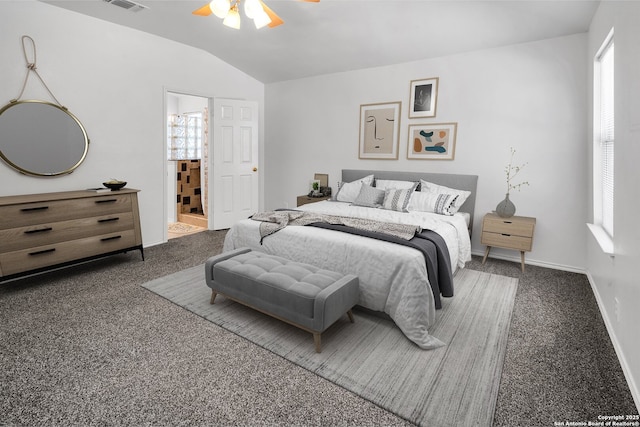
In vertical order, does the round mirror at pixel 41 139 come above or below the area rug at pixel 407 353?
above

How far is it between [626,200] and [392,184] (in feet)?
8.84

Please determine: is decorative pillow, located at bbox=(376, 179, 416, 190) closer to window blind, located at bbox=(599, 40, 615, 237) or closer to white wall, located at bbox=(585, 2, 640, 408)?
window blind, located at bbox=(599, 40, 615, 237)

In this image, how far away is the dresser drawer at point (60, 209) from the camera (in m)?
2.95

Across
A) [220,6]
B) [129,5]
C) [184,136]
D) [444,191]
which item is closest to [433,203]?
[444,191]

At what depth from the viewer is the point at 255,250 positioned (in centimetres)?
319

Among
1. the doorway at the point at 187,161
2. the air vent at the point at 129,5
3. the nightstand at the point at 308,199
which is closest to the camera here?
the air vent at the point at 129,5

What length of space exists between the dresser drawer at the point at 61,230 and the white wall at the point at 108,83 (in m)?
0.64

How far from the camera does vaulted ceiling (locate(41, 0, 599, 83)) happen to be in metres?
3.31

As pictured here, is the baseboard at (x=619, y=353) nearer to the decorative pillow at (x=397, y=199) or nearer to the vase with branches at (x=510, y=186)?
the vase with branches at (x=510, y=186)

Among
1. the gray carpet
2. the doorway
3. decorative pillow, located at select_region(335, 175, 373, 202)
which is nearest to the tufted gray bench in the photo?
the gray carpet

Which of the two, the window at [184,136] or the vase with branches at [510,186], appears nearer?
the vase with branches at [510,186]

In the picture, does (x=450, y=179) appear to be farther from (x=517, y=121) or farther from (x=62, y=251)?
(x=62, y=251)

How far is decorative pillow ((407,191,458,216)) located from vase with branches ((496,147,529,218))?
0.50m

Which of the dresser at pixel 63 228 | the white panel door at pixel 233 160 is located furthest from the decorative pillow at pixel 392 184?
the dresser at pixel 63 228
